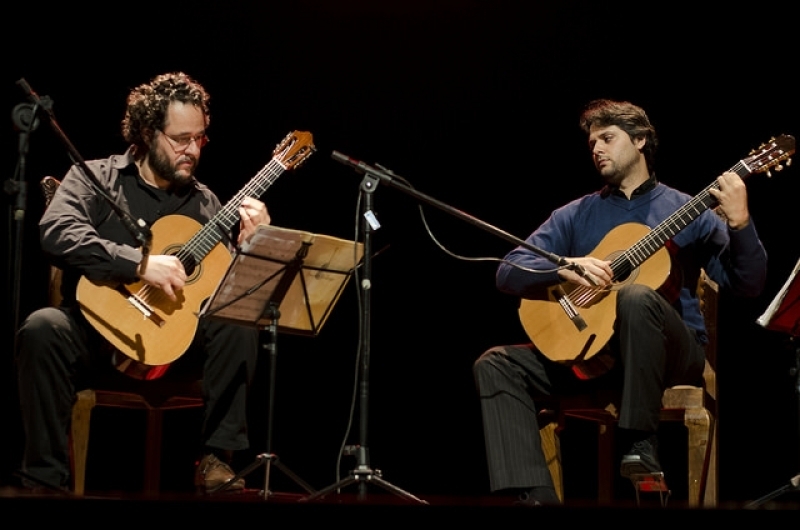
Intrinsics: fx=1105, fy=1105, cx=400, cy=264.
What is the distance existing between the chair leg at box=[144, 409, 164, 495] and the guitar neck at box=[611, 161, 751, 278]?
→ 6.21ft

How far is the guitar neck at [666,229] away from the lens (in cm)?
421

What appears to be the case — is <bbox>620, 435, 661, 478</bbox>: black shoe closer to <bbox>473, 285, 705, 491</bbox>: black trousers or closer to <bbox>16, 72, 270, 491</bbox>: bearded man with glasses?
<bbox>473, 285, 705, 491</bbox>: black trousers

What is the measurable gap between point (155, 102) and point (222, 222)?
675 millimetres

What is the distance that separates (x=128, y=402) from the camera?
4.29 m

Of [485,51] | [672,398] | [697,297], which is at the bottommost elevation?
[672,398]

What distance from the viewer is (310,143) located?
4.48 metres

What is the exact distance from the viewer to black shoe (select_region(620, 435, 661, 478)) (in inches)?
148

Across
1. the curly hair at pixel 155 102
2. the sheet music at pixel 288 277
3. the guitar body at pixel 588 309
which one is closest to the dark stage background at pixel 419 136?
the curly hair at pixel 155 102

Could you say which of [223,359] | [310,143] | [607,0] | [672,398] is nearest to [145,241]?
[223,359]

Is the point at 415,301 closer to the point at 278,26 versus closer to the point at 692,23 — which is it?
the point at 278,26

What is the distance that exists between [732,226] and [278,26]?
259 centimetres

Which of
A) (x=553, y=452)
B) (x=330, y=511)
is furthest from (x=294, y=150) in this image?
(x=330, y=511)

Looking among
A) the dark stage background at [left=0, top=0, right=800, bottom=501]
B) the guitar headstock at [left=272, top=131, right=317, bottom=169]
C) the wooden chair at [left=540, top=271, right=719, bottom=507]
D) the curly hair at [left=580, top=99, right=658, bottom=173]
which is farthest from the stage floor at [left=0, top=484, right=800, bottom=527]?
the dark stage background at [left=0, top=0, right=800, bottom=501]

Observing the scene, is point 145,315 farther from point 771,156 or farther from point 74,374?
point 771,156
